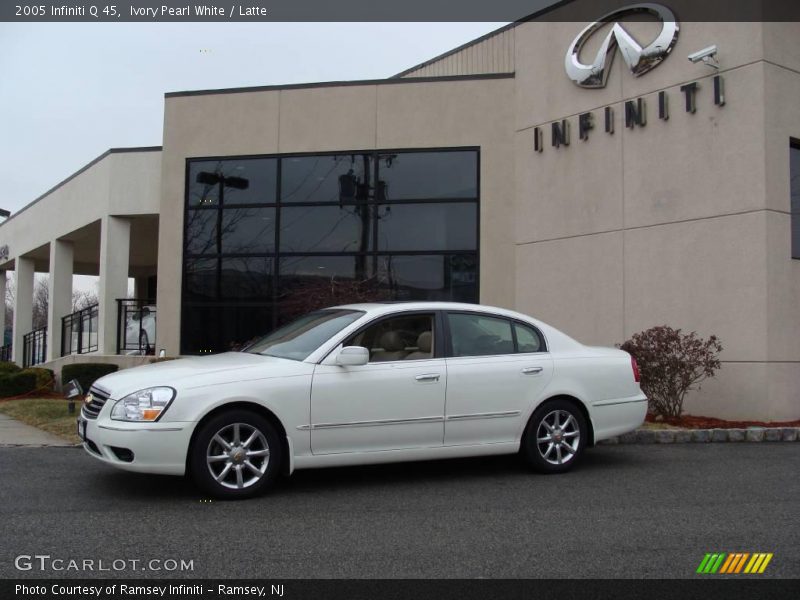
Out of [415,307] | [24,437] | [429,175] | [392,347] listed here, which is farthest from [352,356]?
[429,175]

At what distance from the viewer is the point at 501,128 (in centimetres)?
1373

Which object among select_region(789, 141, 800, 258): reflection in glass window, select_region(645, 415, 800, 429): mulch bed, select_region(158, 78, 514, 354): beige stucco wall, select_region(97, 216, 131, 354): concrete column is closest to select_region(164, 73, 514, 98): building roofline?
select_region(158, 78, 514, 354): beige stucco wall

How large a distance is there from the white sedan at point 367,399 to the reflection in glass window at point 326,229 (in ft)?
22.2

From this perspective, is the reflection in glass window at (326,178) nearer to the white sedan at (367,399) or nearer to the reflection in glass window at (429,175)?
the reflection in glass window at (429,175)

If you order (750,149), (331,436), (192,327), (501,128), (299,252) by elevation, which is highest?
(501,128)

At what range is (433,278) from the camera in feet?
44.9

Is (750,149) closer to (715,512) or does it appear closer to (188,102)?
(715,512)

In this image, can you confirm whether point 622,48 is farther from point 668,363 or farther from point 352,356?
point 352,356

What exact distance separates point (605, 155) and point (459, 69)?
170 inches

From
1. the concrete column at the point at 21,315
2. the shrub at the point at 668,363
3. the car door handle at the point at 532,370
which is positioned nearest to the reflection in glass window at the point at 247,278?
the shrub at the point at 668,363

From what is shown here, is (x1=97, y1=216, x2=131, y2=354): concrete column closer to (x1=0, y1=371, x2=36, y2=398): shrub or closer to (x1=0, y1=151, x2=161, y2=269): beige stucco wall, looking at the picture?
(x1=0, y1=151, x2=161, y2=269): beige stucco wall

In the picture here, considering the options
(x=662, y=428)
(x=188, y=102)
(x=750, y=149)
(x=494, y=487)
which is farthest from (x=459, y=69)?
(x=494, y=487)

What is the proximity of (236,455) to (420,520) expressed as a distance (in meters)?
1.47

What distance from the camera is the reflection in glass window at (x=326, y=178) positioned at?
14078mm
